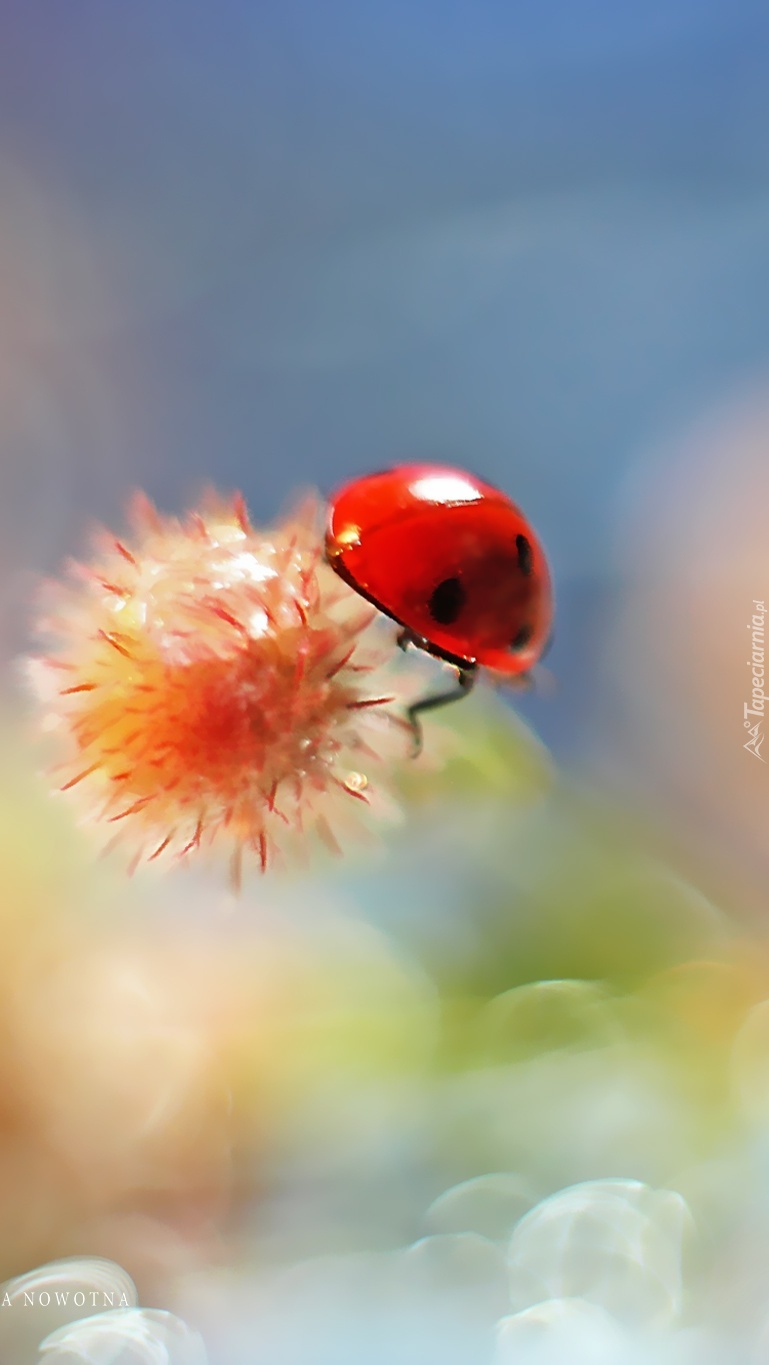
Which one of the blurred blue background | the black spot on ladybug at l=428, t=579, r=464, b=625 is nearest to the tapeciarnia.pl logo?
the blurred blue background

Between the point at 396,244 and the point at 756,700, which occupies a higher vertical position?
the point at 396,244

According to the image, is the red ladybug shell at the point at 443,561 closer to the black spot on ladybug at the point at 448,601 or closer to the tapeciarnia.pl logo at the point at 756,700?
the black spot on ladybug at the point at 448,601

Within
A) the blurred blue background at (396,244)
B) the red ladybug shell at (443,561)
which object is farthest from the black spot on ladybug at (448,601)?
the blurred blue background at (396,244)

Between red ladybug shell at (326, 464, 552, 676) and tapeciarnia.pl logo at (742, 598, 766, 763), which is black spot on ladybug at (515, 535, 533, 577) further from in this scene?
tapeciarnia.pl logo at (742, 598, 766, 763)

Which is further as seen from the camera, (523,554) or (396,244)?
(396,244)

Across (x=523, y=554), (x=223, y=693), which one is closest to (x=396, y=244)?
(x=523, y=554)

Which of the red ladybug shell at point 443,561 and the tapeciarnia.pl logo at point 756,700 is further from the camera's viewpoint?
the tapeciarnia.pl logo at point 756,700

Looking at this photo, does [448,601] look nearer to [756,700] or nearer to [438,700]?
[438,700]
